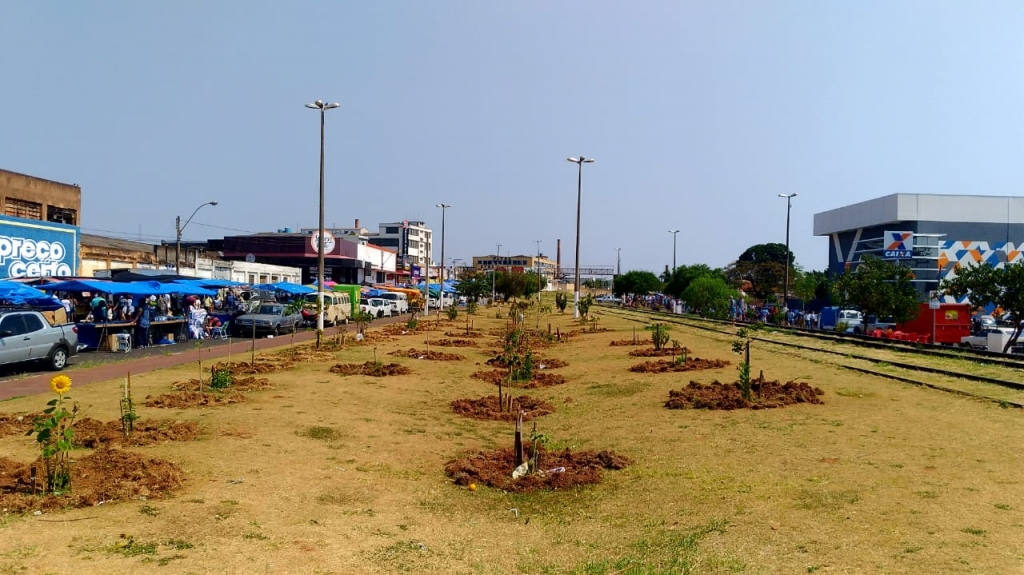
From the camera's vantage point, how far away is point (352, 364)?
18703 millimetres

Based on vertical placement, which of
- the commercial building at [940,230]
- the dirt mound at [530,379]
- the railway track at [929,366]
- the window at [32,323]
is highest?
the commercial building at [940,230]

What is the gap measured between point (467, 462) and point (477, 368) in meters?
11.2

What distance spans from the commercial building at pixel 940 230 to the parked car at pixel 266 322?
173 feet

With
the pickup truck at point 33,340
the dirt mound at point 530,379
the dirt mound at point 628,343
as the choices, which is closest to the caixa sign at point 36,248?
the pickup truck at point 33,340

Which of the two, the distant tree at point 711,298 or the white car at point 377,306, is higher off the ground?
the distant tree at point 711,298

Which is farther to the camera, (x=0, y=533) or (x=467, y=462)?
(x=467, y=462)

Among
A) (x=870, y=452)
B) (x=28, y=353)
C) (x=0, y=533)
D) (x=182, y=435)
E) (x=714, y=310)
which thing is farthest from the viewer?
(x=714, y=310)

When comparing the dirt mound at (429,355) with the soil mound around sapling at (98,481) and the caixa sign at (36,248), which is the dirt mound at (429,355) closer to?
the soil mound around sapling at (98,481)

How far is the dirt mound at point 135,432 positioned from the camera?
8.87 metres

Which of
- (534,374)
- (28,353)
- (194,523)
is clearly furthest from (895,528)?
(28,353)

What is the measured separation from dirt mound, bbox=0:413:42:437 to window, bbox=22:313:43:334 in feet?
24.8

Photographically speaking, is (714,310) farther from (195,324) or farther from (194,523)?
(194,523)

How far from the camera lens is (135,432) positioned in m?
9.34

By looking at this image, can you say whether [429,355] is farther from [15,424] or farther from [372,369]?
[15,424]
